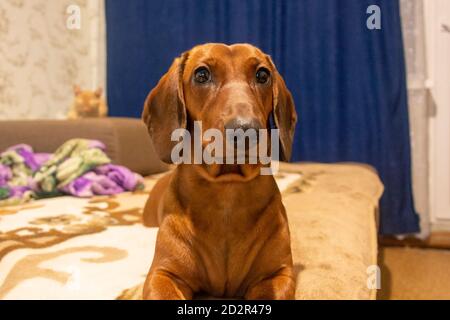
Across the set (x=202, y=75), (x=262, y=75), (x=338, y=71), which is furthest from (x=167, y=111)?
(x=338, y=71)

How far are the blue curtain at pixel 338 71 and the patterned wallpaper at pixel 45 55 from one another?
0.93m

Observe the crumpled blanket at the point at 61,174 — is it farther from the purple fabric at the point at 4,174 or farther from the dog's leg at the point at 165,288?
the dog's leg at the point at 165,288

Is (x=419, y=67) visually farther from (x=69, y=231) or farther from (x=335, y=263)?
(x=69, y=231)

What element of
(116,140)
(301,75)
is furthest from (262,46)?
(116,140)

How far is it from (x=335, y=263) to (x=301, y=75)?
2.04m

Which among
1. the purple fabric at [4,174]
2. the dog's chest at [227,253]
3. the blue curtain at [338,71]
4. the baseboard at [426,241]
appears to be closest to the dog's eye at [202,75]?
the dog's chest at [227,253]

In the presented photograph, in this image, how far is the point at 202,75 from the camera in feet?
3.15

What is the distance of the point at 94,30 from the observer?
3629 mm

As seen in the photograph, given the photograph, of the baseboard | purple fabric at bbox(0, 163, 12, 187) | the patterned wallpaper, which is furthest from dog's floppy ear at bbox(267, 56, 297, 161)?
the patterned wallpaper

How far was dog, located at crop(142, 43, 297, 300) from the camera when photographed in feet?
2.78

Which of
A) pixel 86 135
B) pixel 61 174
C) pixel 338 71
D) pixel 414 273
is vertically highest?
pixel 338 71

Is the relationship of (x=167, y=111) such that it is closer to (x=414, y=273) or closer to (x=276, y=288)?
(x=276, y=288)

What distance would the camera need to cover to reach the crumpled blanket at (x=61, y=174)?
6.29 ft

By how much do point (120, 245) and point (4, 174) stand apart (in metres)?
1.08
